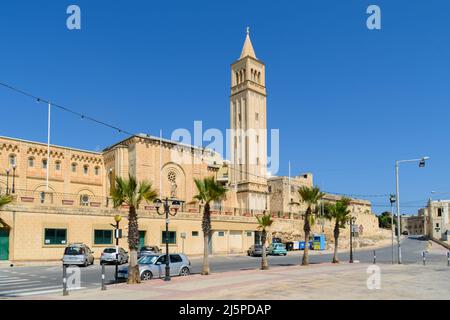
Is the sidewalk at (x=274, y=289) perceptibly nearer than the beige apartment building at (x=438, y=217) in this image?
Yes

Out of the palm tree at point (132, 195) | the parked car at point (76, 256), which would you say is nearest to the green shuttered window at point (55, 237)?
the parked car at point (76, 256)

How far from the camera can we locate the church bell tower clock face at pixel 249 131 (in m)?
75.3

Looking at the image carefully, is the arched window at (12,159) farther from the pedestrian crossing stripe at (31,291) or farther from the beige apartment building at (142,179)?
the pedestrian crossing stripe at (31,291)

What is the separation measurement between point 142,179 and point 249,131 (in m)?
25.8

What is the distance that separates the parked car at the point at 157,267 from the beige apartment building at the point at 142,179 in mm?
5990

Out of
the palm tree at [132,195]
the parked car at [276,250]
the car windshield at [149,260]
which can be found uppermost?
the palm tree at [132,195]

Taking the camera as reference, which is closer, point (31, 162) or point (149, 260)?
point (149, 260)

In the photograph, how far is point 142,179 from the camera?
57.0 m

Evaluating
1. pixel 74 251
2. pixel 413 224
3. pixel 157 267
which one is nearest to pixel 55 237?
pixel 74 251

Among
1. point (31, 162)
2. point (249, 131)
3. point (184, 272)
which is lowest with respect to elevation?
point (184, 272)

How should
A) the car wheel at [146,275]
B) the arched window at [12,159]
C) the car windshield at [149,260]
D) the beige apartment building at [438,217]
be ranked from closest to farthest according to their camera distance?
the car wheel at [146,275] → the car windshield at [149,260] → the arched window at [12,159] → the beige apartment building at [438,217]

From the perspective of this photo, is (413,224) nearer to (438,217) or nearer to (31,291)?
(438,217)
